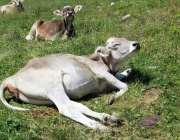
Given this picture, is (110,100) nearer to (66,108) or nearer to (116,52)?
(66,108)

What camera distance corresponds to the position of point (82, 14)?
738 inches

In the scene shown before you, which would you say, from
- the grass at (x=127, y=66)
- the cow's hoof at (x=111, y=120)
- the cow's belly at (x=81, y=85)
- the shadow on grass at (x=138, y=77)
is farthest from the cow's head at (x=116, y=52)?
the cow's hoof at (x=111, y=120)

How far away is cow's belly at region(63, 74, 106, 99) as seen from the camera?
26.6 feet

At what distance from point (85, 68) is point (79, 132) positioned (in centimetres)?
209

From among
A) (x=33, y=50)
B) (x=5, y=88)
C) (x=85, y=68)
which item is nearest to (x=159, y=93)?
(x=85, y=68)

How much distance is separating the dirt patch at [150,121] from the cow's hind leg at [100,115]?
438mm

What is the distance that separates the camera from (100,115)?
718 cm

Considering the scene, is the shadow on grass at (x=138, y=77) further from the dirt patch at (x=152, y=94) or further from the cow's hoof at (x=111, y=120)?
the cow's hoof at (x=111, y=120)

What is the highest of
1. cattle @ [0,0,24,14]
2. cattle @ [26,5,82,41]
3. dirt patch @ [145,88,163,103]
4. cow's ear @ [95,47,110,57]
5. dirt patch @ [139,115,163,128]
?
cow's ear @ [95,47,110,57]

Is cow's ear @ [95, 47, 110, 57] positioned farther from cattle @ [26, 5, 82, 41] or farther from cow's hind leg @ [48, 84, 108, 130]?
cattle @ [26, 5, 82, 41]

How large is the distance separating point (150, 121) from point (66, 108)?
1501 millimetres

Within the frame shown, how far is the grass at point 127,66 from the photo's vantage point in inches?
262

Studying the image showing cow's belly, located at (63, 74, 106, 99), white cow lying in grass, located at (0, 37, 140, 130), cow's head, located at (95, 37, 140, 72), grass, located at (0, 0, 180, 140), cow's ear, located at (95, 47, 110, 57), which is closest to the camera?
grass, located at (0, 0, 180, 140)

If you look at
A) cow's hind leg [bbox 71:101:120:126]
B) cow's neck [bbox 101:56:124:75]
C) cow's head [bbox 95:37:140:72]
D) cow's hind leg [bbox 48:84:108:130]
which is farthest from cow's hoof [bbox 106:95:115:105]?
cow's head [bbox 95:37:140:72]
